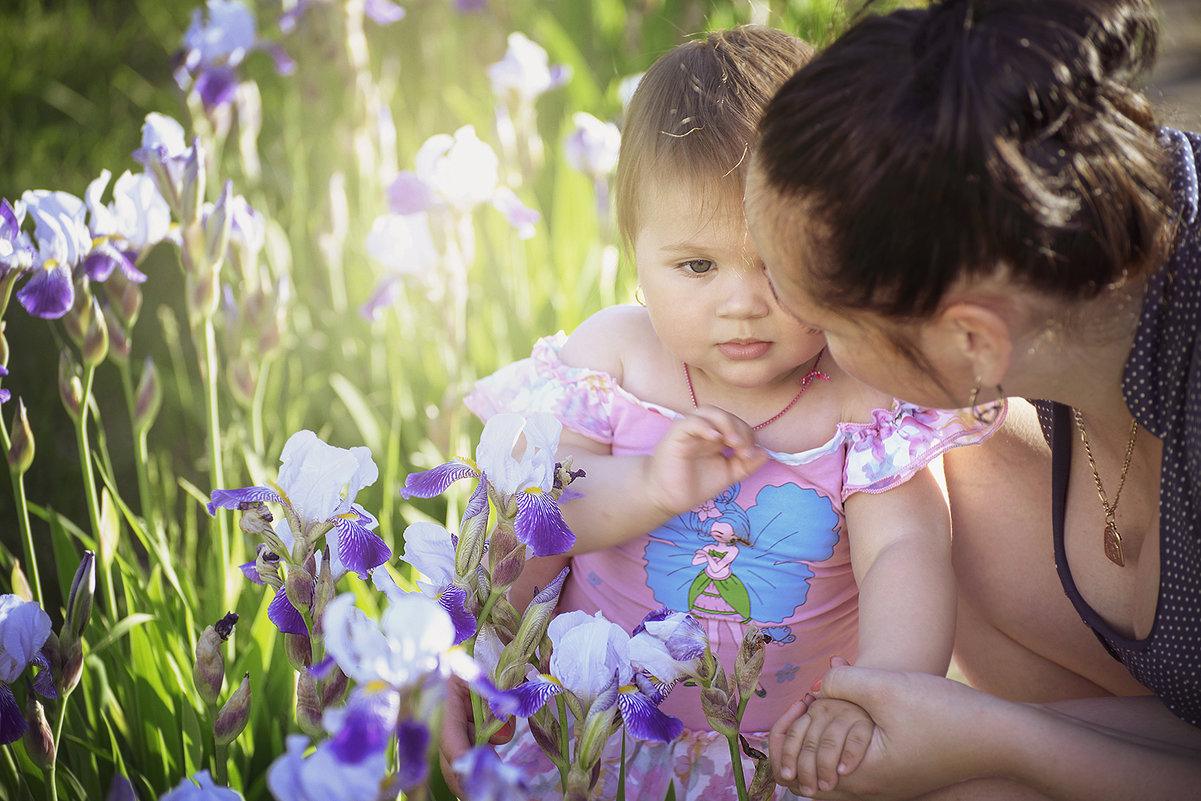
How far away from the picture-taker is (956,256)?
961 millimetres

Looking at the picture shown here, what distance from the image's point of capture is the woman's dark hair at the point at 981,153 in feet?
3.00

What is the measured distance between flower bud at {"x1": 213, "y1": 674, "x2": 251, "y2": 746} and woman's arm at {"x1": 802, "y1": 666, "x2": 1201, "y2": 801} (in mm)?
659

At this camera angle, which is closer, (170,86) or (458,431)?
(458,431)

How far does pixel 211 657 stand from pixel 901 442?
92 centimetres

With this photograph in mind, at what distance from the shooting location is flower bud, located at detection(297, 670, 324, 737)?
0.96 meters

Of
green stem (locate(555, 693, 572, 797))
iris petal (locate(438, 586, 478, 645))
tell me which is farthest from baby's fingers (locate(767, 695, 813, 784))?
iris petal (locate(438, 586, 478, 645))

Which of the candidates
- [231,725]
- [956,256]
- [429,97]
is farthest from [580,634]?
[429,97]

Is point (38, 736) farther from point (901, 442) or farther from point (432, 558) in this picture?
point (901, 442)

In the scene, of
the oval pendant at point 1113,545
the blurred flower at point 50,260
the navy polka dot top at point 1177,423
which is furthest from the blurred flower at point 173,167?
the oval pendant at point 1113,545

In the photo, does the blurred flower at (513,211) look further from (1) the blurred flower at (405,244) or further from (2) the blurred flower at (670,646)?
(2) the blurred flower at (670,646)

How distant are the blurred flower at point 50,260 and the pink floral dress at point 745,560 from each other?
2.14 feet

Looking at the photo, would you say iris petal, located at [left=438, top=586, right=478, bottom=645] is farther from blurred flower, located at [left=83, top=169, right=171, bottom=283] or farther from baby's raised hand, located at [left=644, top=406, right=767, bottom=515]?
blurred flower, located at [left=83, top=169, right=171, bottom=283]

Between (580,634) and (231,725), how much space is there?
0.38 meters

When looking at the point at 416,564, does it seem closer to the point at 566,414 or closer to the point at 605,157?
the point at 566,414
